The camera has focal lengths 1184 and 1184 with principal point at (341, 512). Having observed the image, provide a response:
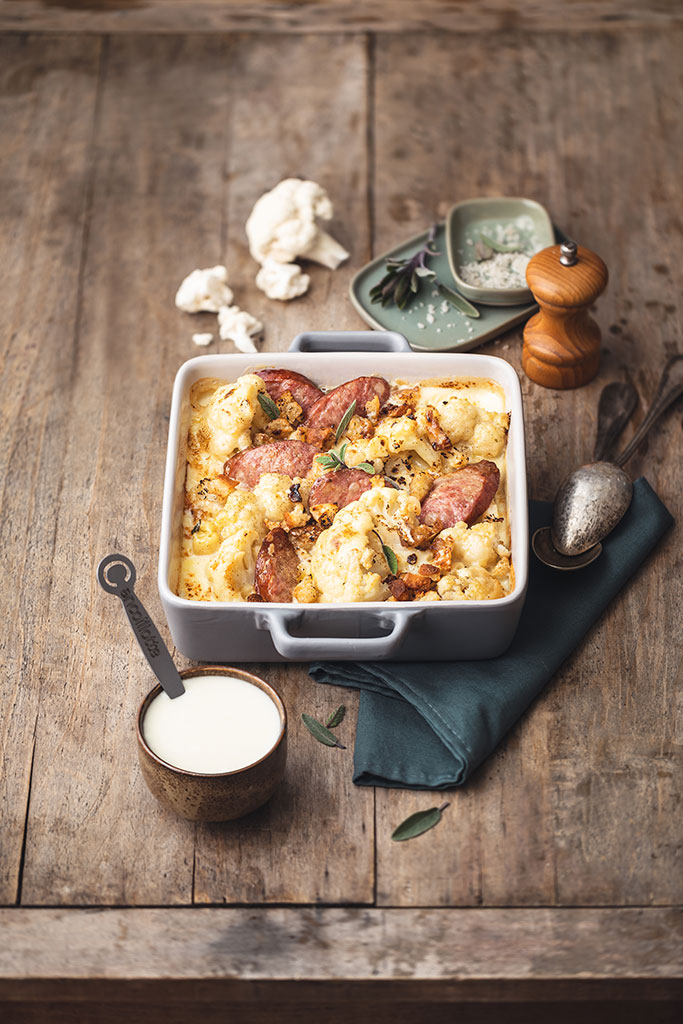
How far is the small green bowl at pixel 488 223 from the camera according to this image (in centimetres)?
253

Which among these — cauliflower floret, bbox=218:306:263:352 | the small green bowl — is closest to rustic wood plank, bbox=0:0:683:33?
the small green bowl

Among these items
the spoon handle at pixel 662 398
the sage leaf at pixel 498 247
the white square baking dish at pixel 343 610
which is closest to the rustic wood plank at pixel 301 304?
the white square baking dish at pixel 343 610

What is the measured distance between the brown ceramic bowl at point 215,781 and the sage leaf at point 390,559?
11.4 inches

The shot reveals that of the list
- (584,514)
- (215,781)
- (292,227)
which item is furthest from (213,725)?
(292,227)

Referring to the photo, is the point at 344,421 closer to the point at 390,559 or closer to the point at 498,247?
the point at 390,559

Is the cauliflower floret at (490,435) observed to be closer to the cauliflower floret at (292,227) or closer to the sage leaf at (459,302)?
the sage leaf at (459,302)

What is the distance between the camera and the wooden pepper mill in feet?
7.10

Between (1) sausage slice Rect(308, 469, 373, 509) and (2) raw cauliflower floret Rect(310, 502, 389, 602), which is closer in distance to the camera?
(2) raw cauliflower floret Rect(310, 502, 389, 602)

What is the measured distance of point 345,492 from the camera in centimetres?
193

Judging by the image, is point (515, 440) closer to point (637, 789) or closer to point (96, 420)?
point (637, 789)

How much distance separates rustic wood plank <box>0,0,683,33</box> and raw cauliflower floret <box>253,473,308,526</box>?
1.63 meters

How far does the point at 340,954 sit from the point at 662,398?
125 centimetres

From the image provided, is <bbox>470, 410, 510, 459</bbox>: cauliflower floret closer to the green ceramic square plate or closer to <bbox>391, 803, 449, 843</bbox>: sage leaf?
the green ceramic square plate

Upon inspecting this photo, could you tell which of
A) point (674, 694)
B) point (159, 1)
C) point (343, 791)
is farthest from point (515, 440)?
point (159, 1)
